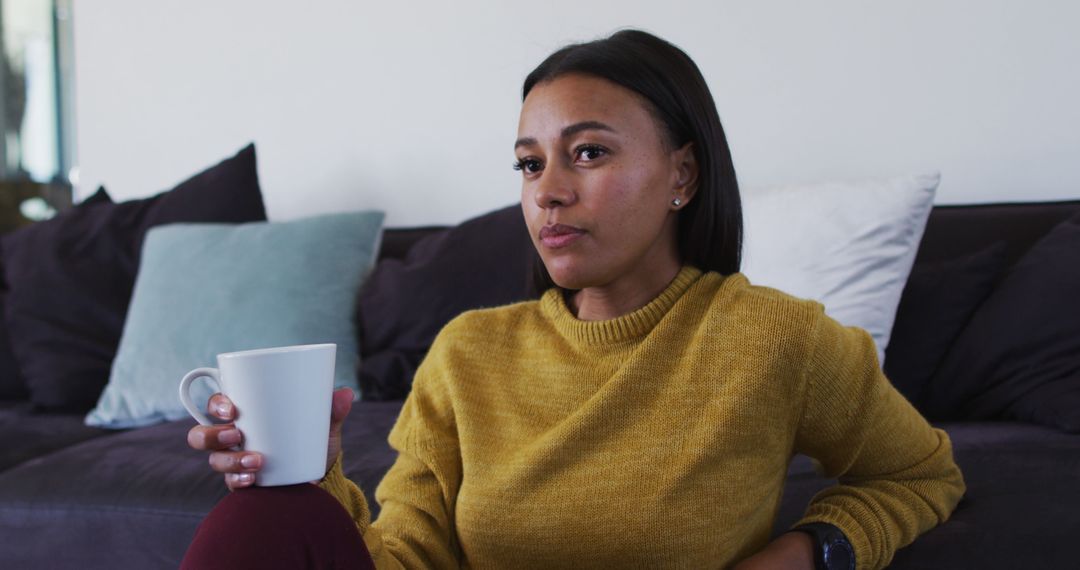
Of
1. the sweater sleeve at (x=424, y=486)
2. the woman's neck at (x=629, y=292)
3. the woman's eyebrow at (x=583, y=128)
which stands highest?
the woman's eyebrow at (x=583, y=128)

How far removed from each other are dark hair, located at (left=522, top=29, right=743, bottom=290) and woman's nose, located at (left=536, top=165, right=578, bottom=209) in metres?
0.11

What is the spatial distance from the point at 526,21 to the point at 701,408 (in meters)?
1.65

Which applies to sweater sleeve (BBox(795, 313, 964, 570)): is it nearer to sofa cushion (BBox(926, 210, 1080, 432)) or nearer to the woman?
the woman

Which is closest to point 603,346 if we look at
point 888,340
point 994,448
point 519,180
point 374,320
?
point 994,448

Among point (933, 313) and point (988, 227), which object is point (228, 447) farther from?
point (988, 227)

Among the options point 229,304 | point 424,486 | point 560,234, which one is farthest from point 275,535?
point 229,304

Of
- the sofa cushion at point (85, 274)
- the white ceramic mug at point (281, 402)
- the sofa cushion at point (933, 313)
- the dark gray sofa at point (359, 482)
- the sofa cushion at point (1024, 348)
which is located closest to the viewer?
the white ceramic mug at point (281, 402)

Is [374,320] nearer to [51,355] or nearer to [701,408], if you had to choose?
[51,355]

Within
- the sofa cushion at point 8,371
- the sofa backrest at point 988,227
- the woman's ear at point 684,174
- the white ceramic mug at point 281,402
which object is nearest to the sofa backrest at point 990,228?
the sofa backrest at point 988,227

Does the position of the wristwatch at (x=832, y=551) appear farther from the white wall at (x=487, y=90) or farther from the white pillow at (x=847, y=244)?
the white wall at (x=487, y=90)

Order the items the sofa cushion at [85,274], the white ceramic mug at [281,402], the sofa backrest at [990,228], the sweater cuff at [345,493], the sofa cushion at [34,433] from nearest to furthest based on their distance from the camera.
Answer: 1. the white ceramic mug at [281,402]
2. the sweater cuff at [345,493]
3. the sofa backrest at [990,228]
4. the sofa cushion at [34,433]
5. the sofa cushion at [85,274]

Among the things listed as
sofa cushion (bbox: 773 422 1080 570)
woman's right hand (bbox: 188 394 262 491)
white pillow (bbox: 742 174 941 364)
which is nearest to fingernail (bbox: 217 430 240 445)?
woman's right hand (bbox: 188 394 262 491)

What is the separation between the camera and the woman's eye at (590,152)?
41.3 inches

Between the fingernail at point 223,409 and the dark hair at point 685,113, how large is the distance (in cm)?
47
